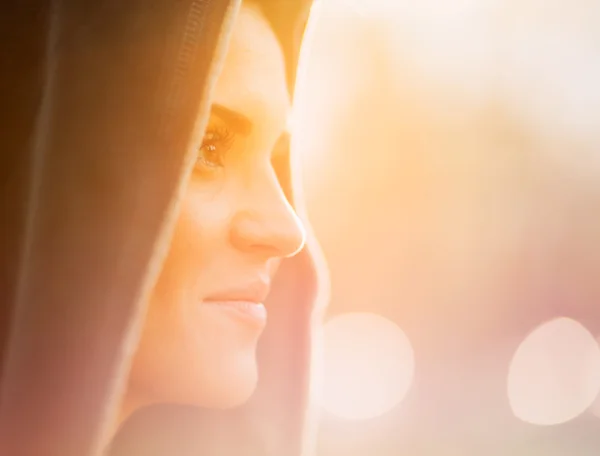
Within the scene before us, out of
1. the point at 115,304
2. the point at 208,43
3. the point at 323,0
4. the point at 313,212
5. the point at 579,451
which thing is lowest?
the point at 579,451

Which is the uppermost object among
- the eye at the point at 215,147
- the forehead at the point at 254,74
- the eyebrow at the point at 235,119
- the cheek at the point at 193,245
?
the forehead at the point at 254,74

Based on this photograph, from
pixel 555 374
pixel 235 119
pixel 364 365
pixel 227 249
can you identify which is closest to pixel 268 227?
pixel 227 249

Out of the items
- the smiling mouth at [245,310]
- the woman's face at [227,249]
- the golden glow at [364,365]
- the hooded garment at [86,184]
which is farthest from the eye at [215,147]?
the golden glow at [364,365]

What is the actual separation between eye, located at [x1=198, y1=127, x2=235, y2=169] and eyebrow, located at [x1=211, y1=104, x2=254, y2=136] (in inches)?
0.5

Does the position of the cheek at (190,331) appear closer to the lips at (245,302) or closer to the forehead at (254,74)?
the lips at (245,302)

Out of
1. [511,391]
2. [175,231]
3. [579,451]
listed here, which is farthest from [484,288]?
[175,231]

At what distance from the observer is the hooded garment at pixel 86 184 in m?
0.83

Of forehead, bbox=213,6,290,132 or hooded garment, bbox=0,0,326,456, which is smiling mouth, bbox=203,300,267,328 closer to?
hooded garment, bbox=0,0,326,456

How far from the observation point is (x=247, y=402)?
3.47ft

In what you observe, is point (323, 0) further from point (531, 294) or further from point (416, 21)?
point (531, 294)

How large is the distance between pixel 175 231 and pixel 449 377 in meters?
0.58

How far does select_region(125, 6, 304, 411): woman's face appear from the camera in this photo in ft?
3.15

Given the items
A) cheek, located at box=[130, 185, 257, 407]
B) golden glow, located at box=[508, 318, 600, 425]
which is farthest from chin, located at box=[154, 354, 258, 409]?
golden glow, located at box=[508, 318, 600, 425]

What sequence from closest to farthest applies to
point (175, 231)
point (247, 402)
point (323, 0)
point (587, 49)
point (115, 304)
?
point (115, 304) < point (175, 231) < point (247, 402) < point (323, 0) < point (587, 49)
